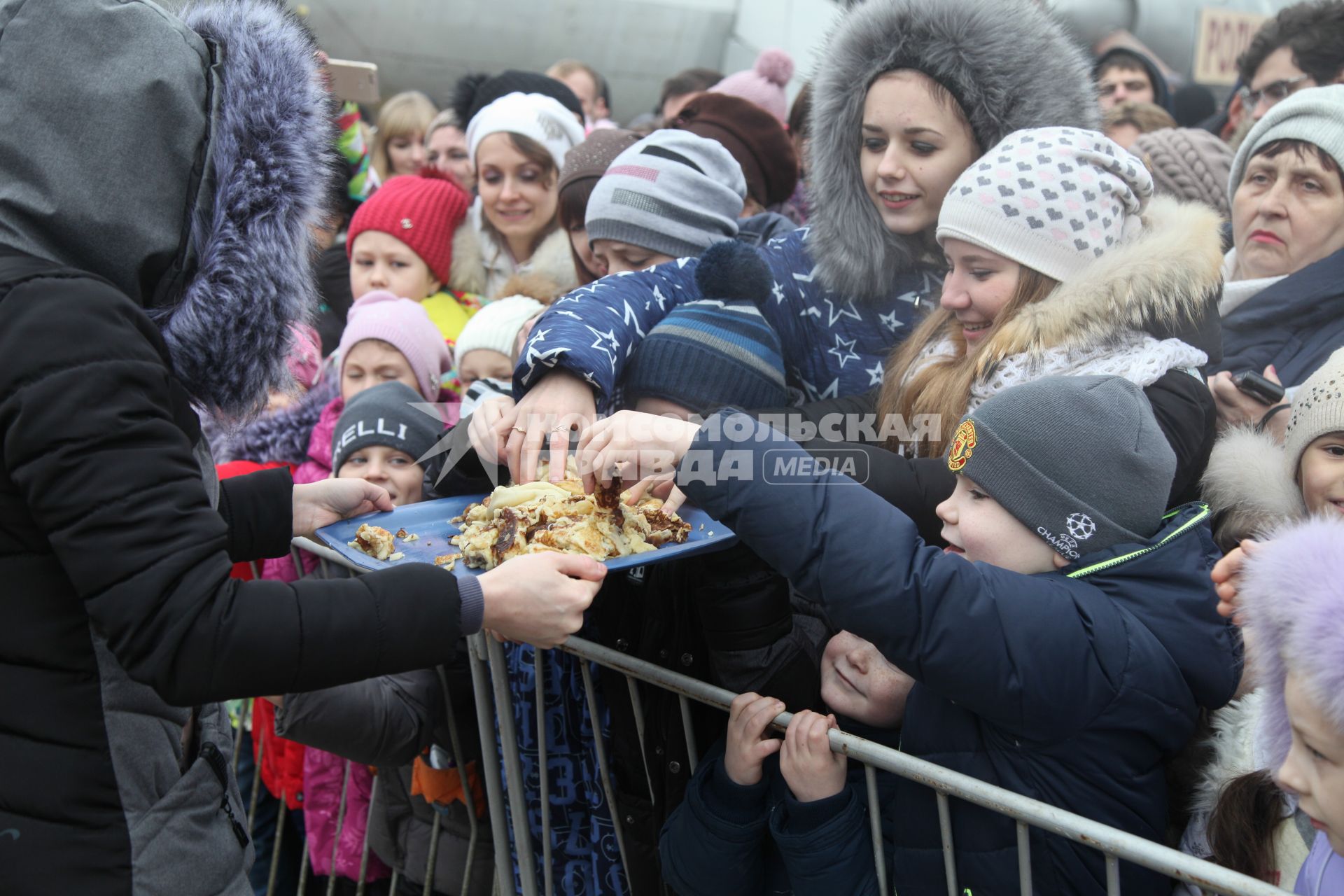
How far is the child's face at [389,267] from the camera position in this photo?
4.32 meters

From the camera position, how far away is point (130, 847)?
149cm

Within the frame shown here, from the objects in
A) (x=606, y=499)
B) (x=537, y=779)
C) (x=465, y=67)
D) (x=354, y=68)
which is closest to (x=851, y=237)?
(x=606, y=499)

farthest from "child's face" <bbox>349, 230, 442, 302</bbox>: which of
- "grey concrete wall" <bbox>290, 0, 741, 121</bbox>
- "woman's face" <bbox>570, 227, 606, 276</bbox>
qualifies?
"grey concrete wall" <bbox>290, 0, 741, 121</bbox>

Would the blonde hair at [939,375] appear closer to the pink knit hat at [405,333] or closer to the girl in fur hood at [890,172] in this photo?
the girl in fur hood at [890,172]

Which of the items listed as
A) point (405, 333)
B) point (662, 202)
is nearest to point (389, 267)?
point (405, 333)

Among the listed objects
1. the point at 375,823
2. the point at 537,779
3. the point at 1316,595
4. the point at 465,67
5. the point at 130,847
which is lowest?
the point at 465,67

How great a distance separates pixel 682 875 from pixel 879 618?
72 centimetres

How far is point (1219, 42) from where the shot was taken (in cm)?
694

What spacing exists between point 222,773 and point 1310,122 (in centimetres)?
294

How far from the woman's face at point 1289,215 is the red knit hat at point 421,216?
3.02 m

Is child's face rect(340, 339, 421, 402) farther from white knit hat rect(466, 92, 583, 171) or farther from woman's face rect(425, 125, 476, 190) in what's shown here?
woman's face rect(425, 125, 476, 190)

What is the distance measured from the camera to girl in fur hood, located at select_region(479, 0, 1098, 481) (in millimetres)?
2500

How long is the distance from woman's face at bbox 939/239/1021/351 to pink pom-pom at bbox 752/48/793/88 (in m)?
3.89

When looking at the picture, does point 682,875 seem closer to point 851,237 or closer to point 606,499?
point 606,499
